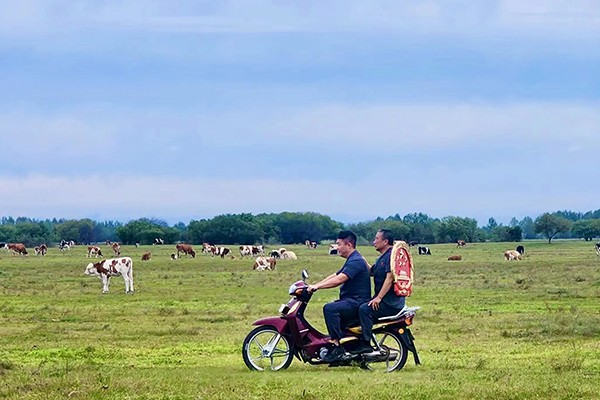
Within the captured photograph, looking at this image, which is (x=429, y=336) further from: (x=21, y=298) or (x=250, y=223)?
(x=250, y=223)

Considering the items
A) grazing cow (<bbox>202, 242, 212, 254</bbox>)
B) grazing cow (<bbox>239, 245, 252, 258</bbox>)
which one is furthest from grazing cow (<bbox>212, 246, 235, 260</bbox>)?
grazing cow (<bbox>202, 242, 212, 254</bbox>)

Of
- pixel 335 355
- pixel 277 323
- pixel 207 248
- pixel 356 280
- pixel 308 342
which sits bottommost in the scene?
pixel 335 355

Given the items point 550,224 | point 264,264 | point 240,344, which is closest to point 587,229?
point 550,224

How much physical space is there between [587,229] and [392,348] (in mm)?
151438

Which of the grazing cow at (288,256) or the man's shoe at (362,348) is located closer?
the man's shoe at (362,348)

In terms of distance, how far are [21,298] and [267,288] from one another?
35.1 feet


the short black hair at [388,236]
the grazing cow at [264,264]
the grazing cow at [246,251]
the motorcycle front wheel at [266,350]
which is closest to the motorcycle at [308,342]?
the motorcycle front wheel at [266,350]

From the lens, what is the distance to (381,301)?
45.8ft

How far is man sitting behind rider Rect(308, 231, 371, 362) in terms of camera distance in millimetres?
14031

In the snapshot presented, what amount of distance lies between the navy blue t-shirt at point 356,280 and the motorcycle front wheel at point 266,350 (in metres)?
1.16

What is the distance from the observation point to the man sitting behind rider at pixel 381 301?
1388 cm

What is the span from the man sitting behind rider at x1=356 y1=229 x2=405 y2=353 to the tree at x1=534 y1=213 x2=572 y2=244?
139154 mm

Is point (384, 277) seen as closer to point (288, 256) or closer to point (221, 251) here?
point (288, 256)

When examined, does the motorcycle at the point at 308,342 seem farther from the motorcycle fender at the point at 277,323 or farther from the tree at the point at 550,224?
the tree at the point at 550,224
